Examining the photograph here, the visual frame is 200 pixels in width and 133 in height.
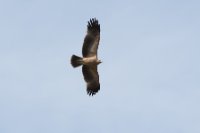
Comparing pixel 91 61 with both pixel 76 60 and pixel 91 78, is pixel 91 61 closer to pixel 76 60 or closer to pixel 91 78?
pixel 76 60

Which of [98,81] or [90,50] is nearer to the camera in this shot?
[90,50]

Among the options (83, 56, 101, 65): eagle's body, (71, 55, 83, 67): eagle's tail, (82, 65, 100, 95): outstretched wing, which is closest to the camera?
(71, 55, 83, 67): eagle's tail

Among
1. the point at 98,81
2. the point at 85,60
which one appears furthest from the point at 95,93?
the point at 85,60

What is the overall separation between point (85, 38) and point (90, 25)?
1.15 metres

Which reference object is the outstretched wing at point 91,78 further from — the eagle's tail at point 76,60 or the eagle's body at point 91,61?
the eagle's tail at point 76,60

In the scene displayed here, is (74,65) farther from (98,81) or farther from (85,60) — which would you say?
(98,81)

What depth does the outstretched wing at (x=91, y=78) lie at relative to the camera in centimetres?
2753

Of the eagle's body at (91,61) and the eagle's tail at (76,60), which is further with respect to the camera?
the eagle's body at (91,61)

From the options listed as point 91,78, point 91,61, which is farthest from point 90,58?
point 91,78

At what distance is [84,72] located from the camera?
2756 cm

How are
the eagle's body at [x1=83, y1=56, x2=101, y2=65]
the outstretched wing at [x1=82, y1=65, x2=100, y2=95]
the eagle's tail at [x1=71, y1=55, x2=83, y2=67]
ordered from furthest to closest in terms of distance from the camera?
the outstretched wing at [x1=82, y1=65, x2=100, y2=95] < the eagle's body at [x1=83, y1=56, x2=101, y2=65] < the eagle's tail at [x1=71, y1=55, x2=83, y2=67]

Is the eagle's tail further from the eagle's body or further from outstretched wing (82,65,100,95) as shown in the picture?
outstretched wing (82,65,100,95)

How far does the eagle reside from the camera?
87.2 ft

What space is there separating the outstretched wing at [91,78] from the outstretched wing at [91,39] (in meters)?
0.95
